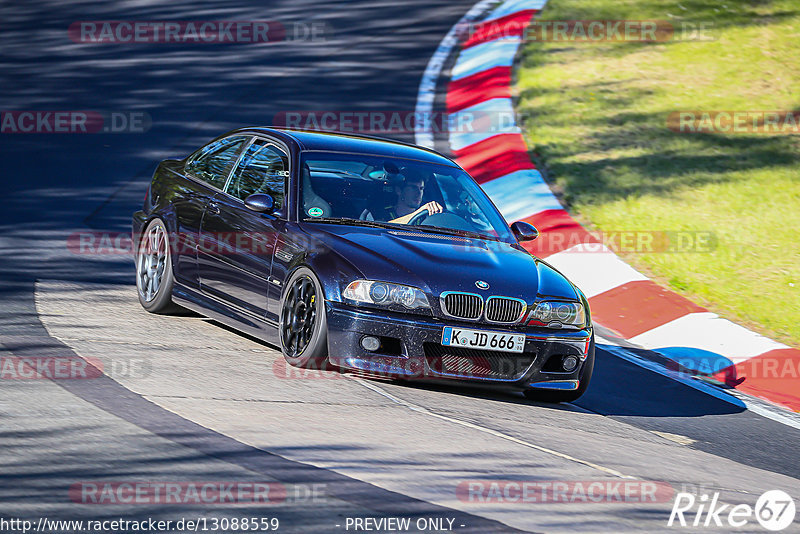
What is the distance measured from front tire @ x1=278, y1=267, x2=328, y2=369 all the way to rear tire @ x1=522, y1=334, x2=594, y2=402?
4.42ft

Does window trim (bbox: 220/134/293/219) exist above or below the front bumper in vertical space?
above

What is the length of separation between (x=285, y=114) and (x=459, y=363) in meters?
8.28

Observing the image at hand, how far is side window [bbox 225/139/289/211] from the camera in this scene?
8.07 metres

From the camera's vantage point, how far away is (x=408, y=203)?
26.6 feet

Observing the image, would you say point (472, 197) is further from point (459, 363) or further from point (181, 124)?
point (181, 124)

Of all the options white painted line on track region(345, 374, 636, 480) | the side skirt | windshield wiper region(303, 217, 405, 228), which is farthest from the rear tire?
the side skirt

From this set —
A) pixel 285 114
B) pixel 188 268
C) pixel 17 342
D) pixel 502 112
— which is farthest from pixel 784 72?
pixel 17 342

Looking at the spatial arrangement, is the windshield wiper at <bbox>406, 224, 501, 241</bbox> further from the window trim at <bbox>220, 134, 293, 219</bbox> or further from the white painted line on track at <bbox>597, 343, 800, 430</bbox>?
the white painted line on track at <bbox>597, 343, 800, 430</bbox>

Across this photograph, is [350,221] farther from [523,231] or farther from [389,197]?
[523,231]

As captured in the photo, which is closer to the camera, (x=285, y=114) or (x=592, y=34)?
(x=285, y=114)

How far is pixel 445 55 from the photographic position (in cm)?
1780

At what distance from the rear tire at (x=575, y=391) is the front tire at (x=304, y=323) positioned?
4.42 ft

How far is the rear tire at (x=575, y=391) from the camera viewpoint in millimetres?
7391

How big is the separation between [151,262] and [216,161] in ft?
2.89
